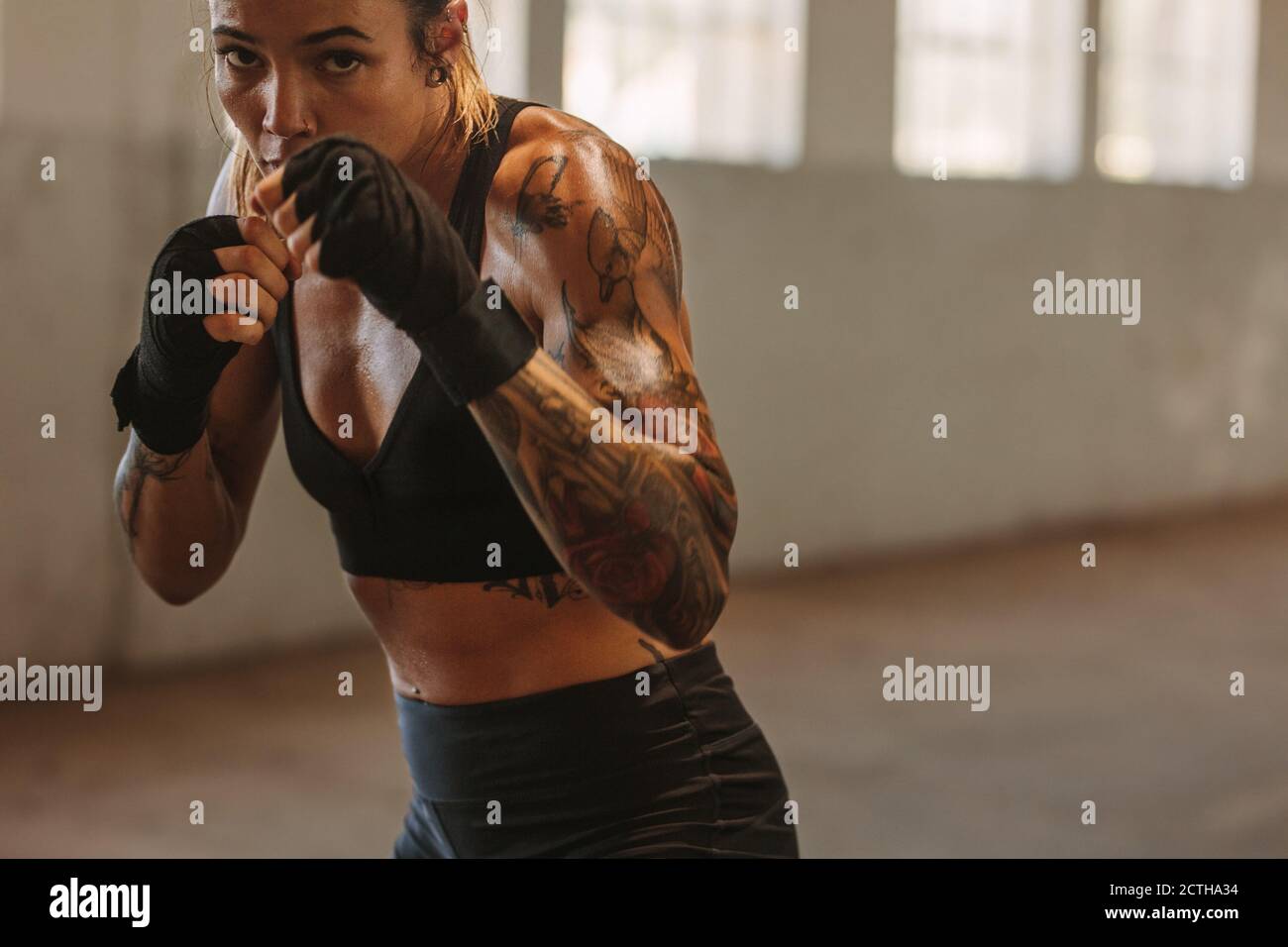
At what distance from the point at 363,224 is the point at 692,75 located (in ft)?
16.5

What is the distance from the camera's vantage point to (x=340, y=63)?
1.30 m

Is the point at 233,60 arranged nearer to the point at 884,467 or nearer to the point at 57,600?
the point at 57,600

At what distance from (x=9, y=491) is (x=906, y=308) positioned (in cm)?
372

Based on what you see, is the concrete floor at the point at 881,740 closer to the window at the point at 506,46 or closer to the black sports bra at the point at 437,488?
the window at the point at 506,46

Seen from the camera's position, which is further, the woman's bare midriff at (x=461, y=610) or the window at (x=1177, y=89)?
the window at (x=1177, y=89)

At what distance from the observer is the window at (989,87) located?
21.7 feet

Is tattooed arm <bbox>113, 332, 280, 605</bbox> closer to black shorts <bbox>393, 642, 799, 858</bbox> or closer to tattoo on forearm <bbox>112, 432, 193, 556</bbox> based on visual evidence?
tattoo on forearm <bbox>112, 432, 193, 556</bbox>

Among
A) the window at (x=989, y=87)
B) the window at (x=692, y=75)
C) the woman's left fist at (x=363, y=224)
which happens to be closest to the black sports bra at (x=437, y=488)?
the woman's left fist at (x=363, y=224)

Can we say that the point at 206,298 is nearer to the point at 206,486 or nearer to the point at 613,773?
the point at 206,486

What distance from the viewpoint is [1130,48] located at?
7.68 meters

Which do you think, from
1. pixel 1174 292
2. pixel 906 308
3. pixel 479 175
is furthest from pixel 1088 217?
pixel 479 175

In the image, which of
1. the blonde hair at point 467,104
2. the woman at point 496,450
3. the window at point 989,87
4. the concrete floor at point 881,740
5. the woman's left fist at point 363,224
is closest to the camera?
the woman's left fist at point 363,224

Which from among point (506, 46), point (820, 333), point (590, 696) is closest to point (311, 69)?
point (590, 696)

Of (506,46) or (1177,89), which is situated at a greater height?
(1177,89)
